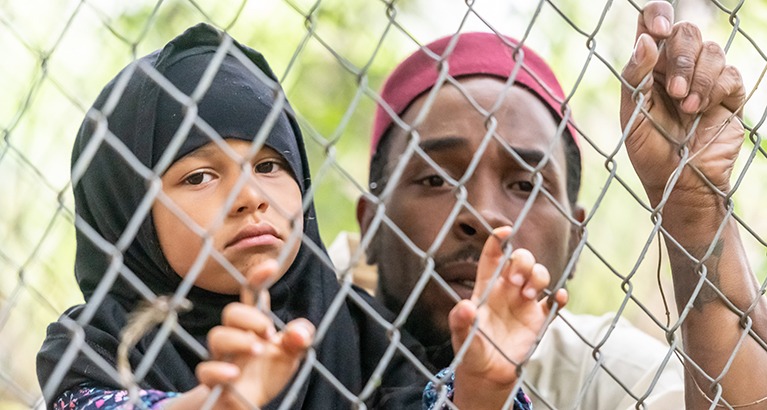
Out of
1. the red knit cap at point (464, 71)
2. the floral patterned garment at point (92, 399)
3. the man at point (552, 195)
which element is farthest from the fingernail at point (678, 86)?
the floral patterned garment at point (92, 399)

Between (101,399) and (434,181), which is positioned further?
(434,181)

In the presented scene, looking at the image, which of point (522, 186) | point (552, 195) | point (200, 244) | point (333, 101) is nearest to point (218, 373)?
point (200, 244)

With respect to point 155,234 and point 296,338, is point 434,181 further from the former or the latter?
point 296,338

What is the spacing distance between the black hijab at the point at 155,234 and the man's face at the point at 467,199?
1.31ft

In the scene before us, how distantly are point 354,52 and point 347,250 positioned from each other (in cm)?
355

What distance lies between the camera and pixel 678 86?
222 centimetres

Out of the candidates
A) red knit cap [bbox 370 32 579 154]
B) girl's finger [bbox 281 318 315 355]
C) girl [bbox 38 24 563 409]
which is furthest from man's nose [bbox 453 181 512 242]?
girl's finger [bbox 281 318 315 355]

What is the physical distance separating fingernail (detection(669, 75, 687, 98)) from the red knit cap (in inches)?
34.8

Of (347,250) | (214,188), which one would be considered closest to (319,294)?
(214,188)

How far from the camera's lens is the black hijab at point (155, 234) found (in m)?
2.21

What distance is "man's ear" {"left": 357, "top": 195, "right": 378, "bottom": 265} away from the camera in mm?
3250

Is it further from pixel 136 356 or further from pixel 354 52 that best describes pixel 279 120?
pixel 354 52

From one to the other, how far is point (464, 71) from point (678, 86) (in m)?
1.04

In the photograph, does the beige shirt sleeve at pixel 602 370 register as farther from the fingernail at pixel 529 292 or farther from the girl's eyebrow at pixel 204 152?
the girl's eyebrow at pixel 204 152
